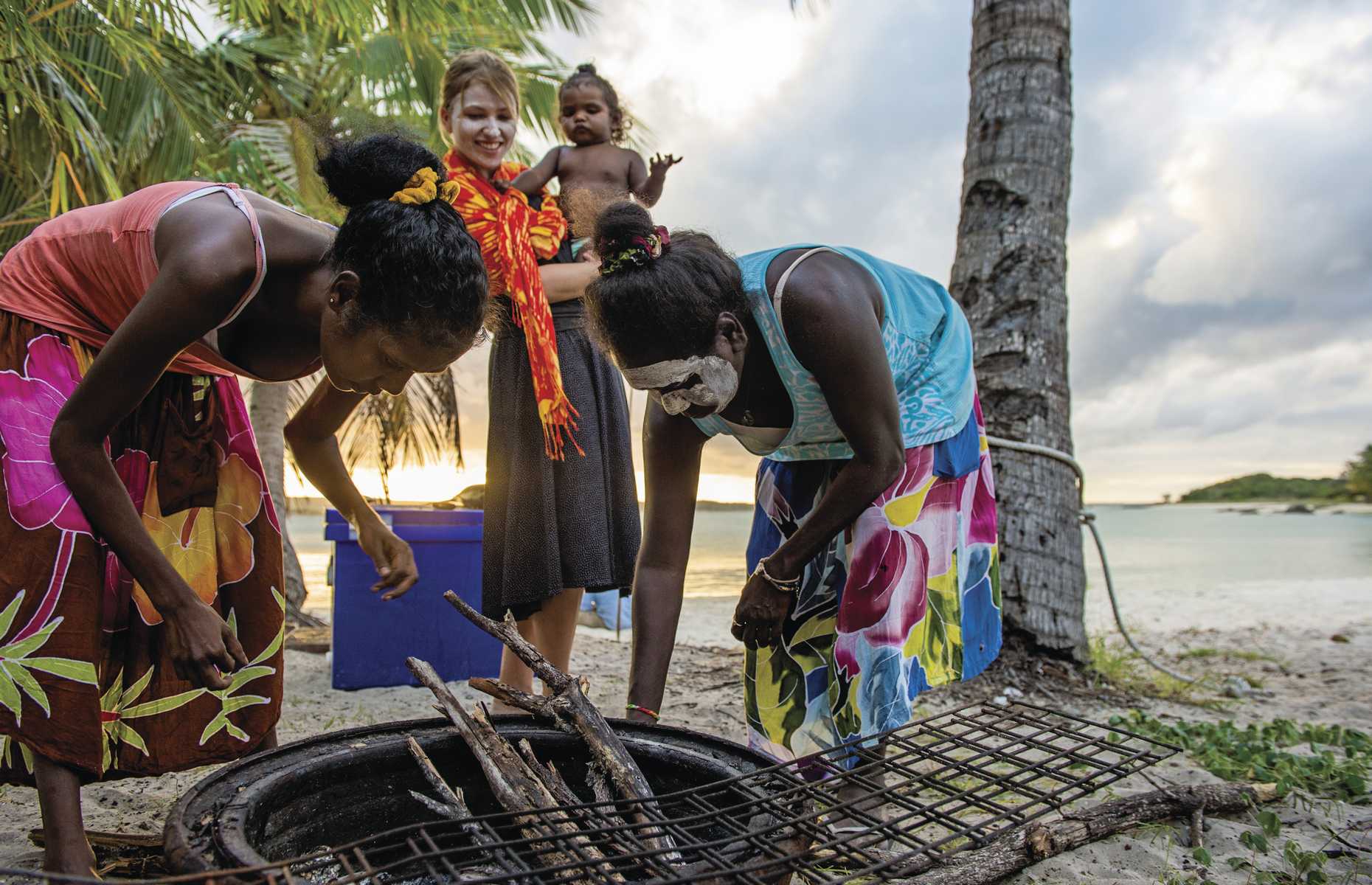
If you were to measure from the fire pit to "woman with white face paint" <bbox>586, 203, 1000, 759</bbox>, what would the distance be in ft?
1.07

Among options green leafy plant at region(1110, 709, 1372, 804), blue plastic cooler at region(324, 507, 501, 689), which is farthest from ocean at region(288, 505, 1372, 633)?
green leafy plant at region(1110, 709, 1372, 804)

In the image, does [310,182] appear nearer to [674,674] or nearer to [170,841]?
[674,674]

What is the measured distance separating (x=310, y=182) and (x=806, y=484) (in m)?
6.59

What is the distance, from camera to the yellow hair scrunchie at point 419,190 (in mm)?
1584

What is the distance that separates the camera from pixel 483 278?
5.29 feet

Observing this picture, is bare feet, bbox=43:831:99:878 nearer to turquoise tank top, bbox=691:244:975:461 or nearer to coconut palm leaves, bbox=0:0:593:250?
turquoise tank top, bbox=691:244:975:461

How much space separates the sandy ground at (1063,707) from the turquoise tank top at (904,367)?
41.1 inches

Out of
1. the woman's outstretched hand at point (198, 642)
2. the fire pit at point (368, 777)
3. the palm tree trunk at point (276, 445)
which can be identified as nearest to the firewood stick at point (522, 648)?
the fire pit at point (368, 777)

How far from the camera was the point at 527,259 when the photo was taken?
2568 millimetres

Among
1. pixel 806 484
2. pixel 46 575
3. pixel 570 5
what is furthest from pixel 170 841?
pixel 570 5

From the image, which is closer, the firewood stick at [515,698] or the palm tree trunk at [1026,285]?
the firewood stick at [515,698]

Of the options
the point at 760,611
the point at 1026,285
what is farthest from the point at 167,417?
the point at 1026,285

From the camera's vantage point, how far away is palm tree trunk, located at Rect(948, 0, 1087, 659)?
13.0ft

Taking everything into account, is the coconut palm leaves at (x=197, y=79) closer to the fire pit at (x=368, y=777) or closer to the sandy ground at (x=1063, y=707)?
the sandy ground at (x=1063, y=707)
